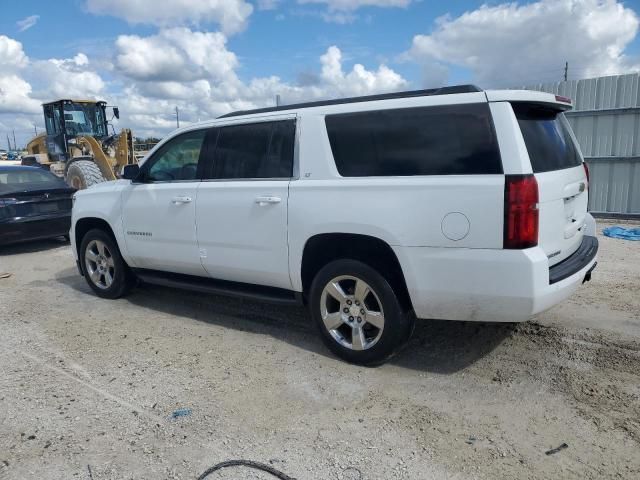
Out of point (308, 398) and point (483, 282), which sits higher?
point (483, 282)

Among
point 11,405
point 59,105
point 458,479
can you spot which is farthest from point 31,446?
point 59,105

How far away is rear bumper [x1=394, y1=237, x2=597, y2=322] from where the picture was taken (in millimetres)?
3246

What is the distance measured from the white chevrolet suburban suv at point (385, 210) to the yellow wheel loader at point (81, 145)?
9.83 metres

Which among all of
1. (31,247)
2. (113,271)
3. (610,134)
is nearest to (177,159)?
(113,271)

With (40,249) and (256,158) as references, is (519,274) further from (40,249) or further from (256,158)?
(40,249)

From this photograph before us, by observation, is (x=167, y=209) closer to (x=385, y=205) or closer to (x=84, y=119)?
(x=385, y=205)

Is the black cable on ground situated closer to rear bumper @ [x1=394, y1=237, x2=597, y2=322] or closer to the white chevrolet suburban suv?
the white chevrolet suburban suv

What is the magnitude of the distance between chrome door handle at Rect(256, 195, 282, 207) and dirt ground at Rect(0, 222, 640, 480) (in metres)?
1.27

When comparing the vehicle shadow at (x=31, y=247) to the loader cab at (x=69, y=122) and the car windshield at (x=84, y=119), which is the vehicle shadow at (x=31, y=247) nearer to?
the loader cab at (x=69, y=122)

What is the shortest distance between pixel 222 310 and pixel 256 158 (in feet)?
6.17

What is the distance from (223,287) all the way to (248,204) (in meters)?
0.95

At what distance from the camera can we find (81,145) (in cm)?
1515

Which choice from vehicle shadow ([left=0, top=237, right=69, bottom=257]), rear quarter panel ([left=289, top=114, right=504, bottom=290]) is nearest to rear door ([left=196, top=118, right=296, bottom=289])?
rear quarter panel ([left=289, top=114, right=504, bottom=290])

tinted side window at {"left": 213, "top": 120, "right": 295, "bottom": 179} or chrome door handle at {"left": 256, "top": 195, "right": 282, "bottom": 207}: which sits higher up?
tinted side window at {"left": 213, "top": 120, "right": 295, "bottom": 179}
